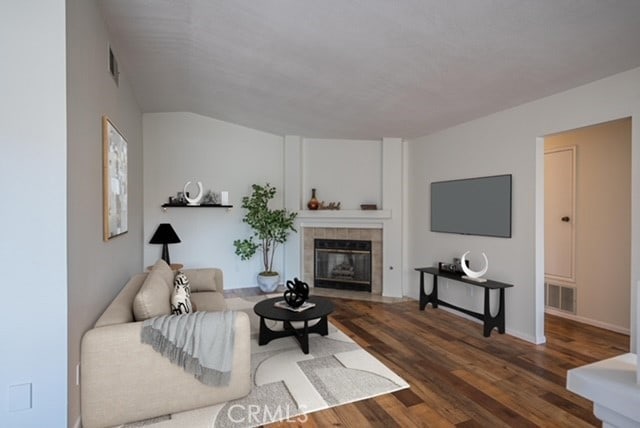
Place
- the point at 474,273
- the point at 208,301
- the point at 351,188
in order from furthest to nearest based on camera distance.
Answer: the point at 351,188, the point at 474,273, the point at 208,301

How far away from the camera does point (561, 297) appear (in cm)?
445

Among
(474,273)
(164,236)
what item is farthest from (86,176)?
(474,273)

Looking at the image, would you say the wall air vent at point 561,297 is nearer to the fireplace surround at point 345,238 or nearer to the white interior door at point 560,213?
the white interior door at point 560,213

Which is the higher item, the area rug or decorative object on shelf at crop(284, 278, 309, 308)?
decorative object on shelf at crop(284, 278, 309, 308)

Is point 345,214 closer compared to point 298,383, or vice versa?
point 298,383

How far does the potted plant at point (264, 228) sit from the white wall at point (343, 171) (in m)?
0.61

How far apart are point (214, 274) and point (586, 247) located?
15.0 feet

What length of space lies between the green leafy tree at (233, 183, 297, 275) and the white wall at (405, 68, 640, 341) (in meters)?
2.31

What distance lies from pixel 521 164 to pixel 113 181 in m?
4.10

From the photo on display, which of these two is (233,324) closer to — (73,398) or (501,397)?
(73,398)

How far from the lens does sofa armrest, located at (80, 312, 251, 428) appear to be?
2.07 metres

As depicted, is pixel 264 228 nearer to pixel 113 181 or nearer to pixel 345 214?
pixel 345 214

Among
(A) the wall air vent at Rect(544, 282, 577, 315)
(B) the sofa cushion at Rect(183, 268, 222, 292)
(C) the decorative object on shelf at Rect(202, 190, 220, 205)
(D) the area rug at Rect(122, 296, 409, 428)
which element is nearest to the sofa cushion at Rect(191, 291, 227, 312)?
(B) the sofa cushion at Rect(183, 268, 222, 292)

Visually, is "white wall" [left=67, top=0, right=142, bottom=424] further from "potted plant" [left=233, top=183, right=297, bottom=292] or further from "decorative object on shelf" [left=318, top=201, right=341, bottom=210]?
"decorative object on shelf" [left=318, top=201, right=341, bottom=210]
